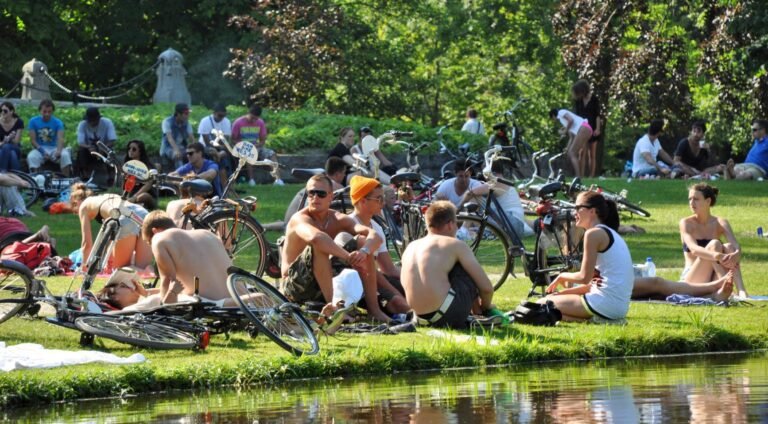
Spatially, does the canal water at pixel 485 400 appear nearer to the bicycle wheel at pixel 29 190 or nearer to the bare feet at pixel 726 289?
the bare feet at pixel 726 289

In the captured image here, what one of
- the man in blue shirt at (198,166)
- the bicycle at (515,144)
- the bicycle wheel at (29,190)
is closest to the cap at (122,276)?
the man in blue shirt at (198,166)

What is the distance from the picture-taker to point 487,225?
15.4 m

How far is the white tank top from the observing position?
13.0m

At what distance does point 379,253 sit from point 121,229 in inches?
102

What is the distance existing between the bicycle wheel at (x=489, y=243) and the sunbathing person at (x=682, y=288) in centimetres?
133

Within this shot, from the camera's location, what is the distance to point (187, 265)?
1228 cm

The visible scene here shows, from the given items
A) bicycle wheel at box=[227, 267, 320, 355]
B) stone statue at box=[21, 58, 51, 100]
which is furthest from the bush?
bicycle wheel at box=[227, 267, 320, 355]

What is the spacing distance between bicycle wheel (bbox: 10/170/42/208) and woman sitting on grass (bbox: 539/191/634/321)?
1198 centimetres

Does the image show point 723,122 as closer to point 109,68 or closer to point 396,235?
point 109,68

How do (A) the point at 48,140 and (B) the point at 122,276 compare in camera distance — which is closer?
(B) the point at 122,276

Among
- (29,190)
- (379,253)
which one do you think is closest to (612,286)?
(379,253)

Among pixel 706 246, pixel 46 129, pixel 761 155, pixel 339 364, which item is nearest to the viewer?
pixel 339 364

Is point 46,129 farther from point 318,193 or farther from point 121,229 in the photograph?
point 318,193

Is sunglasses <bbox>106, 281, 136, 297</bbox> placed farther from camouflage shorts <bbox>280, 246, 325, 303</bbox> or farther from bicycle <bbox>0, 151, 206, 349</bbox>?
camouflage shorts <bbox>280, 246, 325, 303</bbox>
